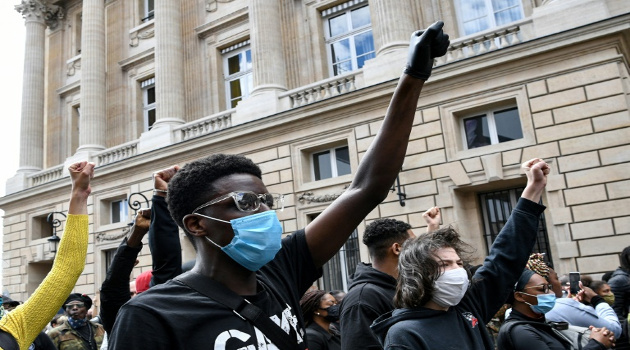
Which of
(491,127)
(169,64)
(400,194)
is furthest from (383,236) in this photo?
(169,64)

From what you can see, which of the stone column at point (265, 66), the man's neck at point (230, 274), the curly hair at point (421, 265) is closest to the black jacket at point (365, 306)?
the curly hair at point (421, 265)

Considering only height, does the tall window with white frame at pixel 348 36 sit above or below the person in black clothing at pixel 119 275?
above

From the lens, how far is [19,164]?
2503cm

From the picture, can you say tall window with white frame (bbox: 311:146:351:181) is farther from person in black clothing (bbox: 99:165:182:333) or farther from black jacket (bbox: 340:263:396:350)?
person in black clothing (bbox: 99:165:182:333)

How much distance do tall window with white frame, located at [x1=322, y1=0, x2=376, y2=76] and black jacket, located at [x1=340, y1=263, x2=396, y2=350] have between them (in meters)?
14.9

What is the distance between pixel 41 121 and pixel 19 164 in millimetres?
2422

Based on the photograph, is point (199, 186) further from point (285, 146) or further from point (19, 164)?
point (19, 164)

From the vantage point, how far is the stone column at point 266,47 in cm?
1756

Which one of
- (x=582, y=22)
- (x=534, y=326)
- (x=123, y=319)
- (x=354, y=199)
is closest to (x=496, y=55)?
(x=582, y=22)

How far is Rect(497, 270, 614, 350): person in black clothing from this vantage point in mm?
3467

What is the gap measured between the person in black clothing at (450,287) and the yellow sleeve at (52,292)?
63.8 inches

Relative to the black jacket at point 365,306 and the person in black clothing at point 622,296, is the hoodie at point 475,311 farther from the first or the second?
the person in black clothing at point 622,296

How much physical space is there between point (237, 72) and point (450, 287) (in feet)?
64.3

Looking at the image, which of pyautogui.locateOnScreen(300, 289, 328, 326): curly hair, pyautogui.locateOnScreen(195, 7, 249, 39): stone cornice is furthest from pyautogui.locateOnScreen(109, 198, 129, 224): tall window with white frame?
pyautogui.locateOnScreen(300, 289, 328, 326): curly hair
